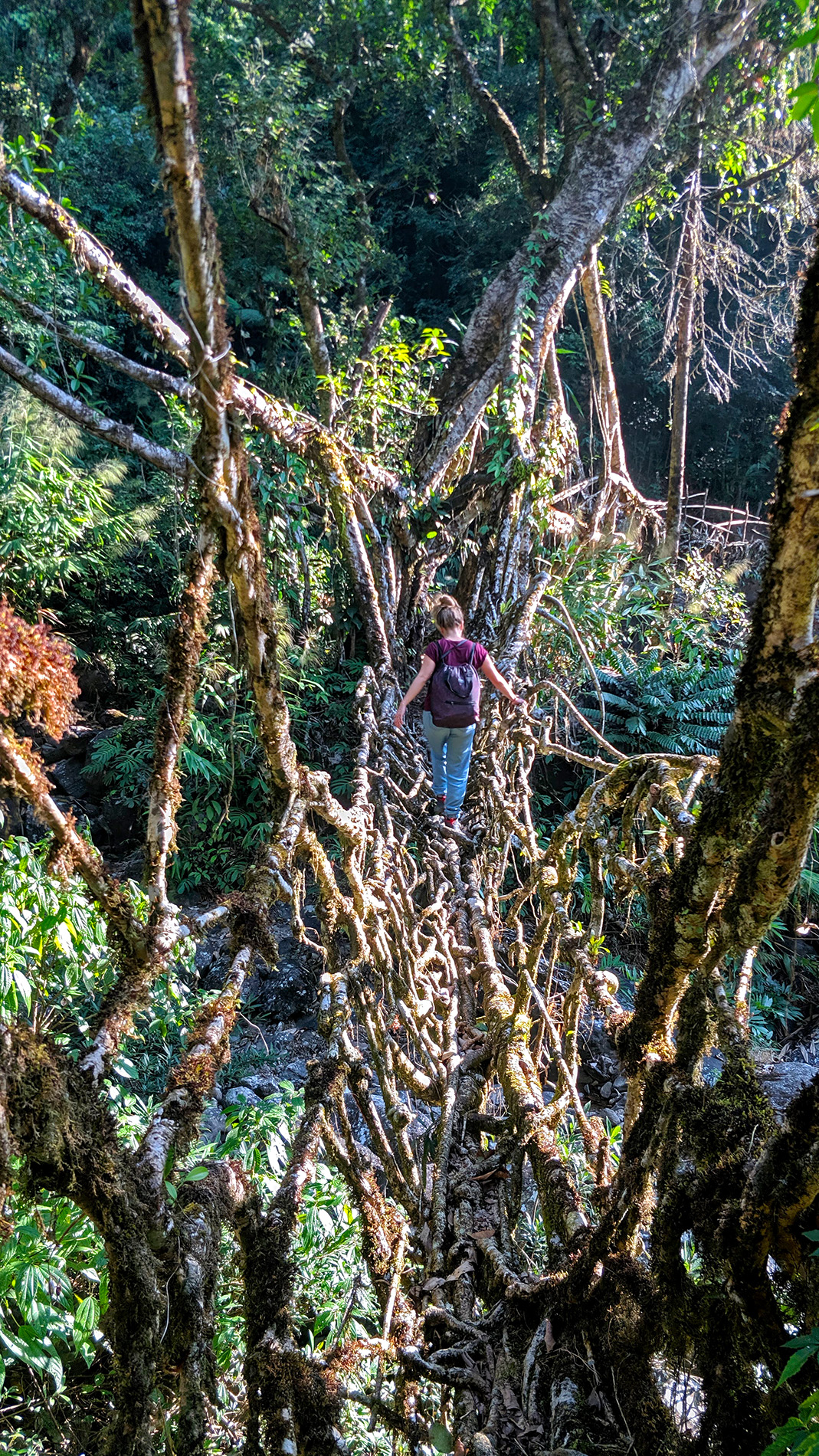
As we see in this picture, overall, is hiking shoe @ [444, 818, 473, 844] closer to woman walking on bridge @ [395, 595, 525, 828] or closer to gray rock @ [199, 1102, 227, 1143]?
woman walking on bridge @ [395, 595, 525, 828]

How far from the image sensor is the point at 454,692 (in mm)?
3387

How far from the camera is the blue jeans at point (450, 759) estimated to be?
3.50 m

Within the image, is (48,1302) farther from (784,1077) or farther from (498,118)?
(498,118)

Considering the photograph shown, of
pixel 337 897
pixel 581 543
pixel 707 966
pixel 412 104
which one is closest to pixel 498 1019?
pixel 337 897

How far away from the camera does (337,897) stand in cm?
213

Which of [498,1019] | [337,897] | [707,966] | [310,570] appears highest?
[310,570]

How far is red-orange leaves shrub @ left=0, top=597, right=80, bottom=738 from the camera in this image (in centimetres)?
100

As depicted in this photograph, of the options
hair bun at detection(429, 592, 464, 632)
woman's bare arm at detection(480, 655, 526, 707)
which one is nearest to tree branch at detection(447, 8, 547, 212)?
hair bun at detection(429, 592, 464, 632)

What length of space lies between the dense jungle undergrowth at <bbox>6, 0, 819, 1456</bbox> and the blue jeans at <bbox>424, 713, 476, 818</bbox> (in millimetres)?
139

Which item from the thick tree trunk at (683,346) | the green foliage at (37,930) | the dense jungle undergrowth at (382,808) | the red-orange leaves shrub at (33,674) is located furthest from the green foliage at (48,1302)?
the thick tree trunk at (683,346)

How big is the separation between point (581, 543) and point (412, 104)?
6.29m

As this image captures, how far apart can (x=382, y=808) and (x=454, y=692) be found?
1.79ft

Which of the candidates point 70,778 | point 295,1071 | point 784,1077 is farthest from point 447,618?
point 70,778

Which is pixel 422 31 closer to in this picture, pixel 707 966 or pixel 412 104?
pixel 412 104
